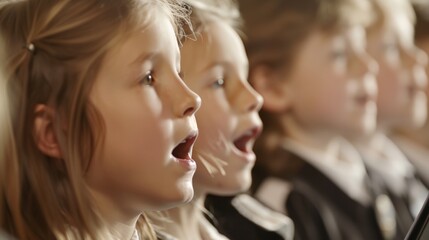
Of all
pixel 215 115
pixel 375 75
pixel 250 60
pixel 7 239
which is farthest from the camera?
pixel 375 75

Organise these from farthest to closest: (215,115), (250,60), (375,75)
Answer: (375,75)
(250,60)
(215,115)

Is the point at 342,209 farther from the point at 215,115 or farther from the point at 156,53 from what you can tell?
the point at 156,53

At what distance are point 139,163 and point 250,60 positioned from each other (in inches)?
11.2

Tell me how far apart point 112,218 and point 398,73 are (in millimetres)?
496

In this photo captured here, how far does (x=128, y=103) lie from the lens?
0.56m

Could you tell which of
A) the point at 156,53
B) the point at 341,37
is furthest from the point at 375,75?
the point at 156,53

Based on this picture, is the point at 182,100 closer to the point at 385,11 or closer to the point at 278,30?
the point at 278,30

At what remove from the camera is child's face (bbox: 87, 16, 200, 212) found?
561 mm

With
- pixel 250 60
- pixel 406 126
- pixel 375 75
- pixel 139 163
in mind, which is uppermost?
pixel 139 163

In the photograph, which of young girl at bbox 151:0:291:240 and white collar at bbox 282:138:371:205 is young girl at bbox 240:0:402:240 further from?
young girl at bbox 151:0:291:240

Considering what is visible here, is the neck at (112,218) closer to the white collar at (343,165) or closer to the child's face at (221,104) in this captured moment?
the child's face at (221,104)

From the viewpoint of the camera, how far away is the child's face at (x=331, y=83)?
868 millimetres

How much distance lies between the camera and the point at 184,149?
23.4 inches

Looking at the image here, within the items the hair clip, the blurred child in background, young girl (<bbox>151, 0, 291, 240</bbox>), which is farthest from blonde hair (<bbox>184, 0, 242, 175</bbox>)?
the blurred child in background
